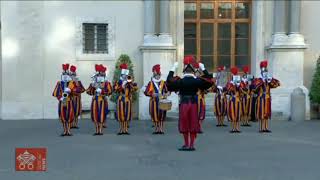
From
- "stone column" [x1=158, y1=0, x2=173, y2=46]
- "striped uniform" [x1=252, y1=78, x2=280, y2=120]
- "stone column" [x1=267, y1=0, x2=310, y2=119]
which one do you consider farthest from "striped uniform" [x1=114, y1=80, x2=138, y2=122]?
"stone column" [x1=267, y1=0, x2=310, y2=119]

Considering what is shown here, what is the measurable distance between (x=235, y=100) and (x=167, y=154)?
158 inches

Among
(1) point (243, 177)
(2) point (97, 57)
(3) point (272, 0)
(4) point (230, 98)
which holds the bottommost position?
(1) point (243, 177)

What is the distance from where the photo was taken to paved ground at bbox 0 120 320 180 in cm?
819

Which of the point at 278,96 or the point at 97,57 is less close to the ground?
the point at 97,57

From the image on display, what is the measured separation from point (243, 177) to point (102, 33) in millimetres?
9749

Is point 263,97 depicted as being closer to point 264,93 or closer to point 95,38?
point 264,93

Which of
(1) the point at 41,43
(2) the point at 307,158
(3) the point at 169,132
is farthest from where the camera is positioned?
(1) the point at 41,43

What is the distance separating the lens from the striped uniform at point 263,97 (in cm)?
1287

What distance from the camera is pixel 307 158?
961cm

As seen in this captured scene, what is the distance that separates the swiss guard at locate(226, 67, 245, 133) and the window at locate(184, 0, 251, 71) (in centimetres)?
408

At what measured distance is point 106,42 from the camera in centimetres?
1650

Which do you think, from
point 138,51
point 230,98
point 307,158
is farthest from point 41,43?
point 307,158

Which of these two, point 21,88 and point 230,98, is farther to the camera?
point 21,88

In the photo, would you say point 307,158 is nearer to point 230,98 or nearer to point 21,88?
point 230,98
